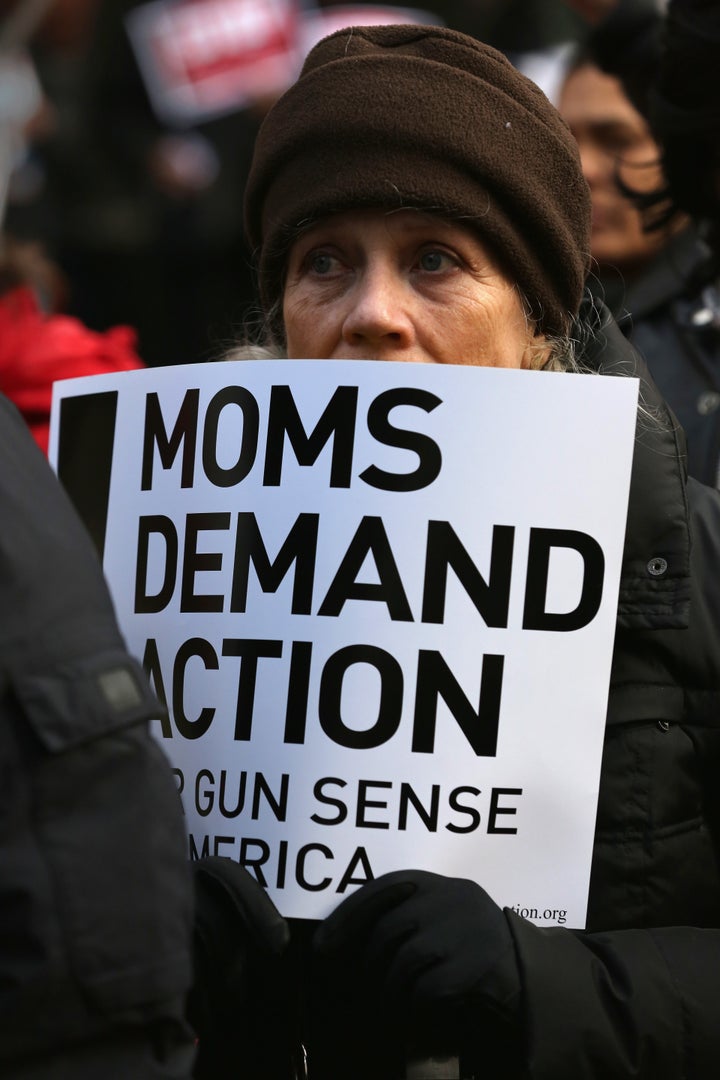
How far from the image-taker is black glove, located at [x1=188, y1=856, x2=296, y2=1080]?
5.48ft

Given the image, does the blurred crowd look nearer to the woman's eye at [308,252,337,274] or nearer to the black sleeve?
the woman's eye at [308,252,337,274]

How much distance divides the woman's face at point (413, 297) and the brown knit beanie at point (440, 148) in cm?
3

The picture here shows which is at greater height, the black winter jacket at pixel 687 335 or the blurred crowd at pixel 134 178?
the blurred crowd at pixel 134 178

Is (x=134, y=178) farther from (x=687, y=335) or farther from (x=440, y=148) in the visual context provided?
(x=440, y=148)

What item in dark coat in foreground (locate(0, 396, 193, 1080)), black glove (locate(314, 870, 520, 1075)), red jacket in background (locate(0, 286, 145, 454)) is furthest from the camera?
red jacket in background (locate(0, 286, 145, 454))

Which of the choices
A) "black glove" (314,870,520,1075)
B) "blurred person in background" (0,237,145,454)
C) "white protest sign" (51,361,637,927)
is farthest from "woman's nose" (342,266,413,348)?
"blurred person in background" (0,237,145,454)

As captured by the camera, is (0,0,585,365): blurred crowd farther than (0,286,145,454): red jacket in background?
Yes

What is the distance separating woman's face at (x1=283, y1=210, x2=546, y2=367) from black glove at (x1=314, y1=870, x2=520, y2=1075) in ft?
2.35

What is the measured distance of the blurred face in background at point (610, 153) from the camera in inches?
156

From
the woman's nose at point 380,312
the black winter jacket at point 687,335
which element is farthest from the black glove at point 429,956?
the black winter jacket at point 687,335

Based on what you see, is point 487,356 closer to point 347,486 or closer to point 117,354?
point 347,486

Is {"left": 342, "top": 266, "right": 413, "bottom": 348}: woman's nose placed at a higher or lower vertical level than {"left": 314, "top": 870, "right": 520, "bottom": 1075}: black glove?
higher

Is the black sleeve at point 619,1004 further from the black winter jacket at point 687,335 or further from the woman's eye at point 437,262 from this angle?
the black winter jacket at point 687,335

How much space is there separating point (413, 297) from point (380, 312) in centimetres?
7
